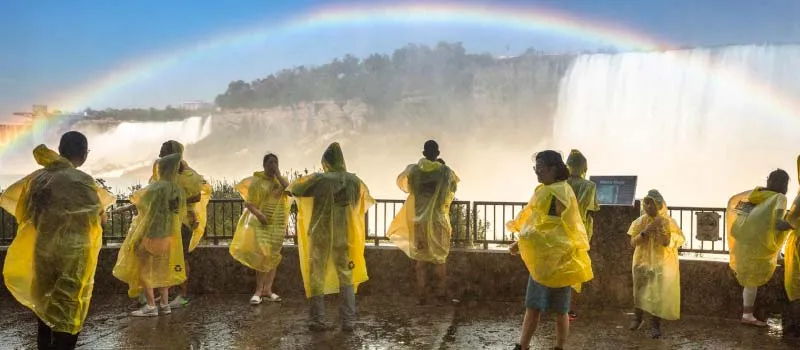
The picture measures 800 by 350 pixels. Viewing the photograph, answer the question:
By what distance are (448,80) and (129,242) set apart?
135 ft

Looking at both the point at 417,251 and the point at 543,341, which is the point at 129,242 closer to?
the point at 417,251

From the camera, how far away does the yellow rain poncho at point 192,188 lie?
6.66m

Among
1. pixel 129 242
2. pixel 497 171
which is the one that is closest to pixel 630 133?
pixel 497 171

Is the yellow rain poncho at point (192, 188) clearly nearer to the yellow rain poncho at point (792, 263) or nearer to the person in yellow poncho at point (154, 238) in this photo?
the person in yellow poncho at point (154, 238)

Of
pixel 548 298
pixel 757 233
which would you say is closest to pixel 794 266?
pixel 757 233

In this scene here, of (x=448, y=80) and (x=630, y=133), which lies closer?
(x=630, y=133)

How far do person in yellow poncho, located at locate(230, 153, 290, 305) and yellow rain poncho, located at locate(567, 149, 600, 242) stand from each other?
283 cm

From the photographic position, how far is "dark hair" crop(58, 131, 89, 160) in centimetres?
460

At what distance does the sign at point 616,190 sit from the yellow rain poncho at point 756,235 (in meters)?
1.03

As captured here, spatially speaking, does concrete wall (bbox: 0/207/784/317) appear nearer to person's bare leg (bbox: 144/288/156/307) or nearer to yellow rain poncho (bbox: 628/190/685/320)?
yellow rain poncho (bbox: 628/190/685/320)

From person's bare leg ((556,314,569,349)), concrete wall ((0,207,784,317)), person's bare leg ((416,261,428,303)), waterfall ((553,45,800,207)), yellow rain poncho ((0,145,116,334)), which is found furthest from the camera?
waterfall ((553,45,800,207))

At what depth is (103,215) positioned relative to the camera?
488 cm

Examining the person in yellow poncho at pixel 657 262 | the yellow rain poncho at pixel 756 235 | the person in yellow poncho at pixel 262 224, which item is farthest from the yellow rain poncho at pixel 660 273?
the person in yellow poncho at pixel 262 224

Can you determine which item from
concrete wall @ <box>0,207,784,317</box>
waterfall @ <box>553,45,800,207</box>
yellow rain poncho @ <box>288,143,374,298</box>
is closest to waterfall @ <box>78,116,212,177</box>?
waterfall @ <box>553,45,800,207</box>
